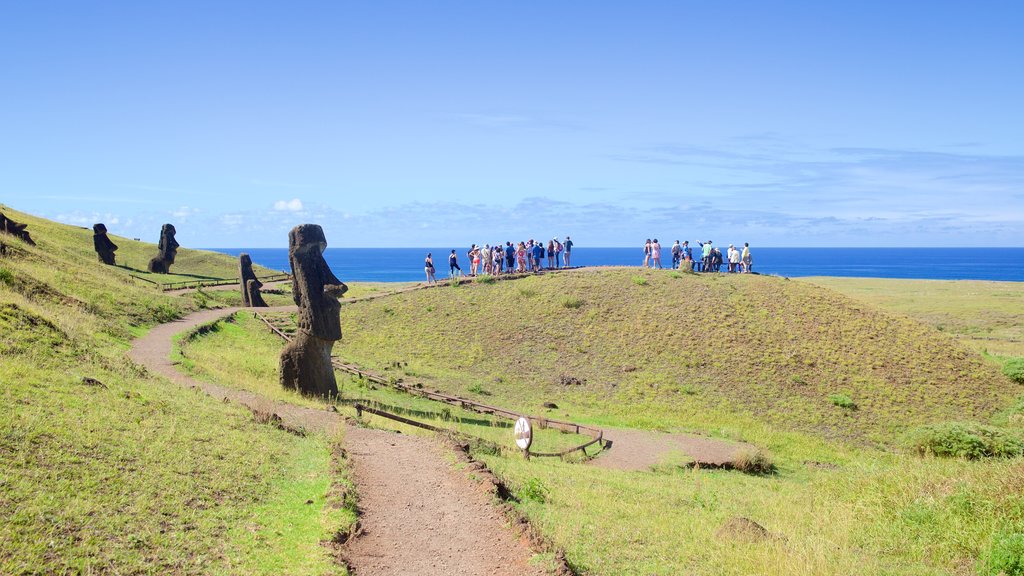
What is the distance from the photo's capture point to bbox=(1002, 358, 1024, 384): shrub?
33781mm

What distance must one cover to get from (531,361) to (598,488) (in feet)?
67.2

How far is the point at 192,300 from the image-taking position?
42219 mm

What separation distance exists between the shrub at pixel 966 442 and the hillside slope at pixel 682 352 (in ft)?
10.3

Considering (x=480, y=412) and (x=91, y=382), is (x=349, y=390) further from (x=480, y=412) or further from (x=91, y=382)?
(x=91, y=382)

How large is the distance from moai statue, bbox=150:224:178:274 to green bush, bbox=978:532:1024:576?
2305 inches

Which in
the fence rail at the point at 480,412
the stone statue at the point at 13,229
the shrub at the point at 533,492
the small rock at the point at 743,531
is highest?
the stone statue at the point at 13,229

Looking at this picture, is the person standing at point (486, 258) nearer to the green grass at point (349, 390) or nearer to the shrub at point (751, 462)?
the green grass at point (349, 390)

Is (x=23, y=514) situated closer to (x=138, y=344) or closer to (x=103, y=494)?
(x=103, y=494)

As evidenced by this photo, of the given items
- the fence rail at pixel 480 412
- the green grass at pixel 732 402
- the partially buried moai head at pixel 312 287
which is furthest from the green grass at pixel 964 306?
the partially buried moai head at pixel 312 287

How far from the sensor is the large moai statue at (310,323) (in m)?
23.6

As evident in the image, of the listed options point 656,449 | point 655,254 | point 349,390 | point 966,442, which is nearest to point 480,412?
point 349,390

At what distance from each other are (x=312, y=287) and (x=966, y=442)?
21.6m

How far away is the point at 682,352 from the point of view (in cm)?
3534

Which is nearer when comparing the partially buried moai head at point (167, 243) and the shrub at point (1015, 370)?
the shrub at point (1015, 370)
